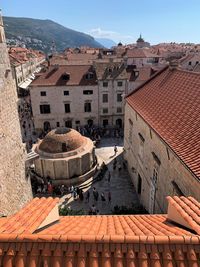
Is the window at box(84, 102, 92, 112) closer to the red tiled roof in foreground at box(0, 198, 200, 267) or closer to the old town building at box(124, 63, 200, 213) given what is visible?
the old town building at box(124, 63, 200, 213)

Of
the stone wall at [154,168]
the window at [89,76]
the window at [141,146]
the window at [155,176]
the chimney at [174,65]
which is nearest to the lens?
the stone wall at [154,168]

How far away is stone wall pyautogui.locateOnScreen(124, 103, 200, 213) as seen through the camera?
1291 cm

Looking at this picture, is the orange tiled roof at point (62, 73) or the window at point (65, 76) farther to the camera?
the window at point (65, 76)

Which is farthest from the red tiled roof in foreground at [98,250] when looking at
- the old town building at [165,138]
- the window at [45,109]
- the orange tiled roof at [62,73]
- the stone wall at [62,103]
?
the orange tiled roof at [62,73]

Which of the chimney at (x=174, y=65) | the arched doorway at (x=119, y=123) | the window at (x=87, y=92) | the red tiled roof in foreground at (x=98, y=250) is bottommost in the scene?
the arched doorway at (x=119, y=123)

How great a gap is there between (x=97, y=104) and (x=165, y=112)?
74.8 ft

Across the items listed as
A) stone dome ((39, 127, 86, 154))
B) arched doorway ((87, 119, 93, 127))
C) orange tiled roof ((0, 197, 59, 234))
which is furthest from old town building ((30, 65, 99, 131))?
orange tiled roof ((0, 197, 59, 234))

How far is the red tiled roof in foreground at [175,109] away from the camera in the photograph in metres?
13.3

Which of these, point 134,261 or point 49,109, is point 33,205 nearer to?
point 134,261

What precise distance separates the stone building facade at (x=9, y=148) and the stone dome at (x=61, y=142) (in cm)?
836

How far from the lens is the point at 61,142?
2475 cm

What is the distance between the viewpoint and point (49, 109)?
39000mm

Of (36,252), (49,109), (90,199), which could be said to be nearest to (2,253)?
(36,252)

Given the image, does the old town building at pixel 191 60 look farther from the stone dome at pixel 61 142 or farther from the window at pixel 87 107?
the stone dome at pixel 61 142
